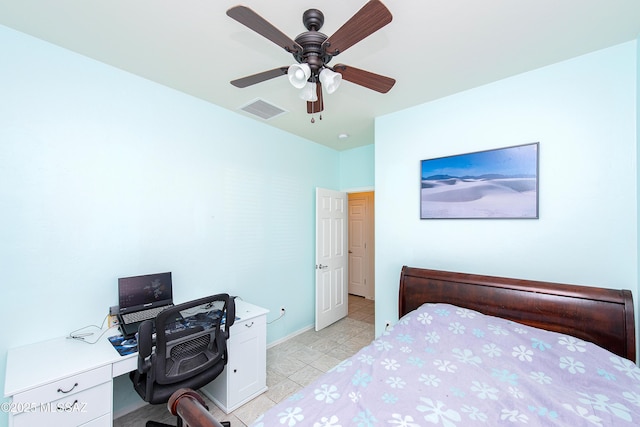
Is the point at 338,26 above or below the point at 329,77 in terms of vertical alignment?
above

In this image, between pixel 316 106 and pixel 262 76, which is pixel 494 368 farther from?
pixel 262 76

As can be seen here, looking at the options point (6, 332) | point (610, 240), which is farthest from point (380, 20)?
point (6, 332)

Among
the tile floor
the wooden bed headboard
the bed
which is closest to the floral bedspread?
the bed

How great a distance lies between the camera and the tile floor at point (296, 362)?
6.75ft

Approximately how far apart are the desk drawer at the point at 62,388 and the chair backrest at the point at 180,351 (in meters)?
0.19

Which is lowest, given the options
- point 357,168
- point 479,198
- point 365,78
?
point 479,198

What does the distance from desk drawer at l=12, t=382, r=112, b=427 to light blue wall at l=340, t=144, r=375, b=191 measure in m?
3.39

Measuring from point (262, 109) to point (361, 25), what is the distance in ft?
5.90

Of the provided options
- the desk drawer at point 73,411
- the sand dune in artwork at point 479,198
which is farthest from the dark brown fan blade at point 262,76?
the desk drawer at point 73,411

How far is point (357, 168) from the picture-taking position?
13.3ft

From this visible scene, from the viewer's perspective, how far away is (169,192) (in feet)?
7.72

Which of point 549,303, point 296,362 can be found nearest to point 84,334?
point 296,362

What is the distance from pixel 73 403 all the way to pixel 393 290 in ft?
8.39

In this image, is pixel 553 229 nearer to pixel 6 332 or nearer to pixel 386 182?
pixel 386 182
